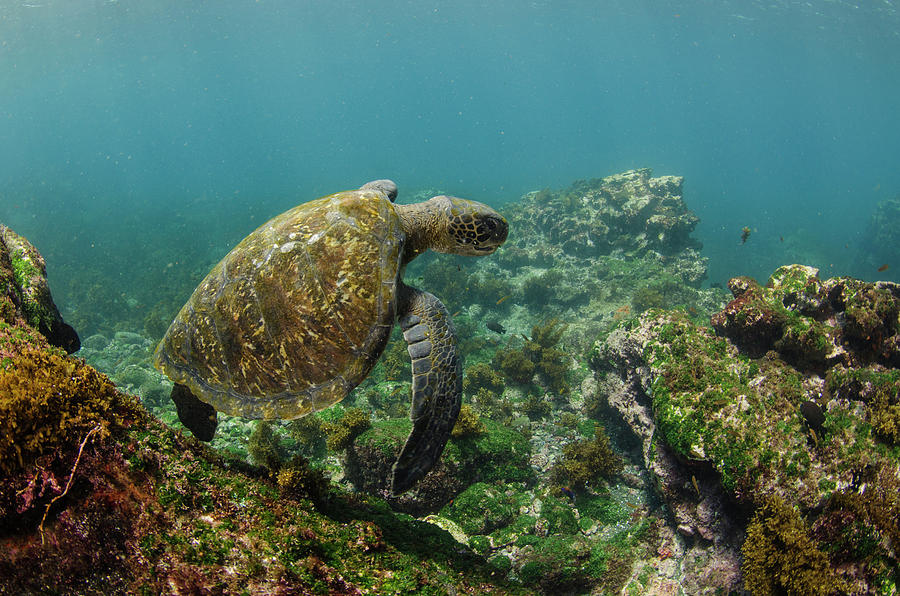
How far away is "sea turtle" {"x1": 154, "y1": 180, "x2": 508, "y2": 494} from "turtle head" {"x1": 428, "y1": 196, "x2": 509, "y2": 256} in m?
0.74

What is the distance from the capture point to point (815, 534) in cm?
361

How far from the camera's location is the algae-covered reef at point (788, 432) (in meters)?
3.48

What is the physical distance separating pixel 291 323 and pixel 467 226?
6.63 feet

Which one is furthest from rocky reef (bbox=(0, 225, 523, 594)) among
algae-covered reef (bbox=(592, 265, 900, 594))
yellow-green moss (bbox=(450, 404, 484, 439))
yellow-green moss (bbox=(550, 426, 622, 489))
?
yellow-green moss (bbox=(550, 426, 622, 489))

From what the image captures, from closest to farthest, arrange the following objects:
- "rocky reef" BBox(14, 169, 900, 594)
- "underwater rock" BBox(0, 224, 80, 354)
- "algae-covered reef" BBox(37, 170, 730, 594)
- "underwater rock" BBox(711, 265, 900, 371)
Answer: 1. "rocky reef" BBox(14, 169, 900, 594)
2. "algae-covered reef" BBox(37, 170, 730, 594)
3. "underwater rock" BBox(0, 224, 80, 354)
4. "underwater rock" BBox(711, 265, 900, 371)

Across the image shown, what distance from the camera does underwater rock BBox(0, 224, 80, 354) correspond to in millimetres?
3119

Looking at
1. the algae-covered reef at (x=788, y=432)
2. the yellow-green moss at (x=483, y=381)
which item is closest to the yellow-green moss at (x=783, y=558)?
the algae-covered reef at (x=788, y=432)

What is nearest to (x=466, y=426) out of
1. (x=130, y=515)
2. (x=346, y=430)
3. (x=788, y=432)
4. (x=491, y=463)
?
(x=491, y=463)

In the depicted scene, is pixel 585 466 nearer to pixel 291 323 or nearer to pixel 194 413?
pixel 291 323

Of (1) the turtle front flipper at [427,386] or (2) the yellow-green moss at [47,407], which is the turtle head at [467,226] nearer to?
(1) the turtle front flipper at [427,386]

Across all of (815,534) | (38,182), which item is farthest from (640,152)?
(38,182)

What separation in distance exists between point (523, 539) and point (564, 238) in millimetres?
14056

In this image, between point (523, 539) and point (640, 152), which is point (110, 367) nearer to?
point (523, 539)

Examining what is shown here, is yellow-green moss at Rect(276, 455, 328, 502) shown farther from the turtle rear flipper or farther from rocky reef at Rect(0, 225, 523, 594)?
the turtle rear flipper
